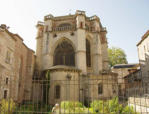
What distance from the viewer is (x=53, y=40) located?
77.0 feet

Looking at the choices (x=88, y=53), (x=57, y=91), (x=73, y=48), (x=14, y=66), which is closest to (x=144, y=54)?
(x=88, y=53)

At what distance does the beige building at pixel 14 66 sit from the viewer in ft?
45.0

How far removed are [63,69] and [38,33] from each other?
11189 mm

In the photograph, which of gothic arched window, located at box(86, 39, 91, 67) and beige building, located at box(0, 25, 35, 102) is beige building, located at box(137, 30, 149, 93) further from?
beige building, located at box(0, 25, 35, 102)

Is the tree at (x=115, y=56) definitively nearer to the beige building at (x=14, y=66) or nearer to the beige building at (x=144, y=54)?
the beige building at (x=144, y=54)

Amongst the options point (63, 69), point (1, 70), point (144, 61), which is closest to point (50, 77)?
point (63, 69)

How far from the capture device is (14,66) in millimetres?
16094

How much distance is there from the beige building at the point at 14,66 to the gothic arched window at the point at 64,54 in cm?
459

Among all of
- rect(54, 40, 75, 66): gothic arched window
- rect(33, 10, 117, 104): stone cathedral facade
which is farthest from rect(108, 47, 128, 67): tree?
rect(54, 40, 75, 66): gothic arched window

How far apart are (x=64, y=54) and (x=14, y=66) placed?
9005 millimetres

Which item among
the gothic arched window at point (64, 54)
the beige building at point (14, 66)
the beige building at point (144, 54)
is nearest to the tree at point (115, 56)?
the beige building at point (144, 54)

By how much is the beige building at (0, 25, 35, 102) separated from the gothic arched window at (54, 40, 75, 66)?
15.1 ft

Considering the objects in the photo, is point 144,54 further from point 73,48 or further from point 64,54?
point 64,54

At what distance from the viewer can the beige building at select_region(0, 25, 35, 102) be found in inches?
539
